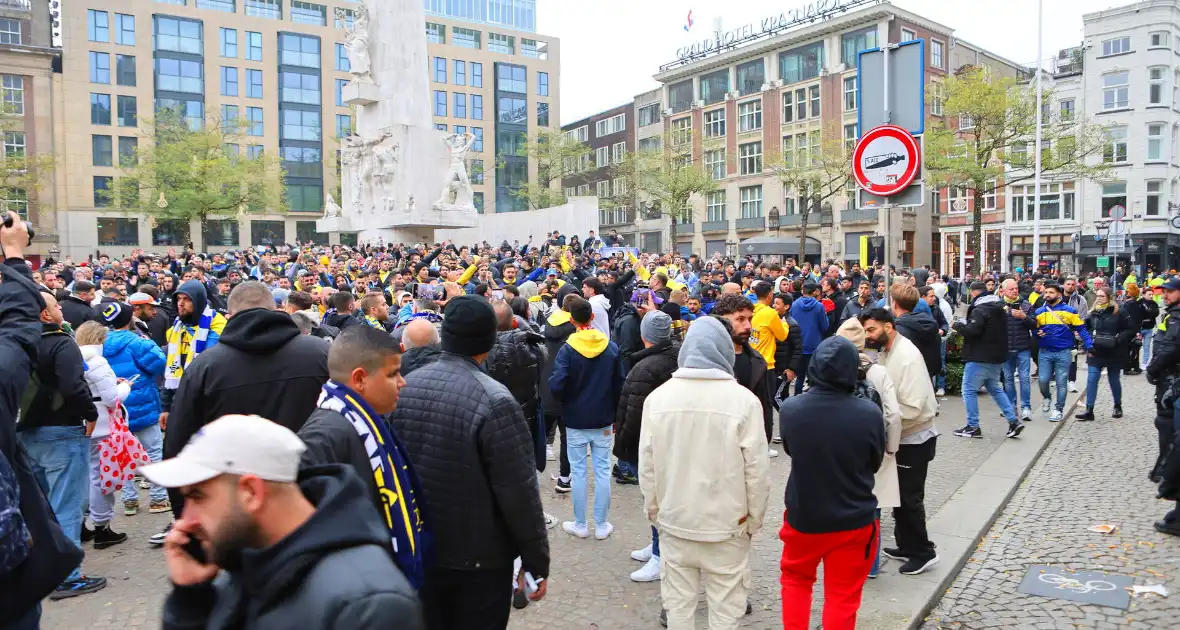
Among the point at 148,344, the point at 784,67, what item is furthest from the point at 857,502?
the point at 784,67

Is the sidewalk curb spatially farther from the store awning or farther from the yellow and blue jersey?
the store awning

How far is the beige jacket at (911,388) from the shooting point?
5.32 m

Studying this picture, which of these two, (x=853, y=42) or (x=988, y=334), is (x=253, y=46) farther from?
(x=988, y=334)

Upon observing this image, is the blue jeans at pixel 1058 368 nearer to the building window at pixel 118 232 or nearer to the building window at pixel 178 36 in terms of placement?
the building window at pixel 118 232

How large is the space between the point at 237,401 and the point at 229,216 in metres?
52.6

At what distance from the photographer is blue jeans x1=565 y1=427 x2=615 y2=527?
6.34 m

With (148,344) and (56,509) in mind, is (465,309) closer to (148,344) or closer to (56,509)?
(56,509)

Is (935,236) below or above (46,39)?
below

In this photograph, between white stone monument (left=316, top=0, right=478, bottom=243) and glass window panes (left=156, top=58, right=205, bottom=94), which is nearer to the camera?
white stone monument (left=316, top=0, right=478, bottom=243)

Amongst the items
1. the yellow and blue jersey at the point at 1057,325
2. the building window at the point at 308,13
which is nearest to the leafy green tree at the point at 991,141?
the yellow and blue jersey at the point at 1057,325

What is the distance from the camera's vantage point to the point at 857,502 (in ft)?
13.5

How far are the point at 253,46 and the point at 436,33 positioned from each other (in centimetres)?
1573

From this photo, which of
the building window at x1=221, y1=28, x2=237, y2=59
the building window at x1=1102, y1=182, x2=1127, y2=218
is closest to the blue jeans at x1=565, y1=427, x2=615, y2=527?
the building window at x1=1102, y1=182, x2=1127, y2=218

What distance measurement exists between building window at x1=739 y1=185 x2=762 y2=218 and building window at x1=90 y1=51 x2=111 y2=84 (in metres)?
47.7
